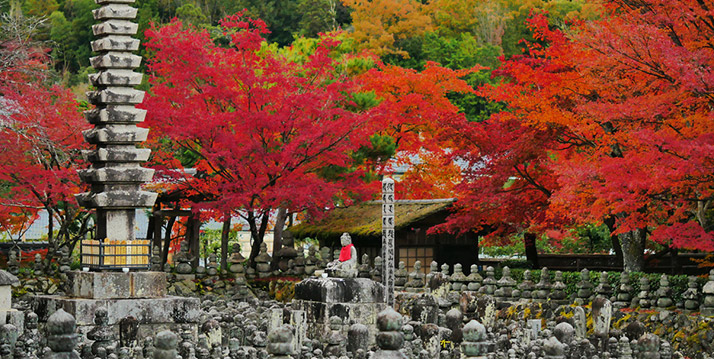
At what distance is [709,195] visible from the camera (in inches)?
738

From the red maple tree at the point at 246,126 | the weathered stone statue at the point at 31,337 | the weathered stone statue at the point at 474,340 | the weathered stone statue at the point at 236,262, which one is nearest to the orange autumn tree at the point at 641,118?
the red maple tree at the point at 246,126

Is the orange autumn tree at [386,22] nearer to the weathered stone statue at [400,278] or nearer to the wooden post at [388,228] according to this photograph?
the weathered stone statue at [400,278]

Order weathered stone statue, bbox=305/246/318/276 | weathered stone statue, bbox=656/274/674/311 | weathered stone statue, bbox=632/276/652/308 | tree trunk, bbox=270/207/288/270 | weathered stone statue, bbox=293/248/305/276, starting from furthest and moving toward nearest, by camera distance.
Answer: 1. tree trunk, bbox=270/207/288/270
2. weathered stone statue, bbox=293/248/305/276
3. weathered stone statue, bbox=305/246/318/276
4. weathered stone statue, bbox=632/276/652/308
5. weathered stone statue, bbox=656/274/674/311

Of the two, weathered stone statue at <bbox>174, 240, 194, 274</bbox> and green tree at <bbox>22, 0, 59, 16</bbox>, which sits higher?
green tree at <bbox>22, 0, 59, 16</bbox>

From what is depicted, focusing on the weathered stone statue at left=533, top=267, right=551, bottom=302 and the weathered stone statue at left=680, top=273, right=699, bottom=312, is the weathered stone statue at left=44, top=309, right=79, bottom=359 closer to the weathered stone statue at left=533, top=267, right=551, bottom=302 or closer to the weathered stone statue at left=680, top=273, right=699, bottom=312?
the weathered stone statue at left=680, top=273, right=699, bottom=312

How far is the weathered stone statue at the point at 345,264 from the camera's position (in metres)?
18.2

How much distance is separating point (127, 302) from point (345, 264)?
4.00m

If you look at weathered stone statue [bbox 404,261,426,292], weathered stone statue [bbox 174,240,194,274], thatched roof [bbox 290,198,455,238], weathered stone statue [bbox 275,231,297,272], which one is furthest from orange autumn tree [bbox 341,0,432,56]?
weathered stone statue [bbox 404,261,426,292]

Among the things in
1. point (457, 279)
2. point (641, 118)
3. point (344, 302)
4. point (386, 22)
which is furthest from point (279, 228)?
point (386, 22)

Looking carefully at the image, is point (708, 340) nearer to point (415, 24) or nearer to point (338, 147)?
point (338, 147)

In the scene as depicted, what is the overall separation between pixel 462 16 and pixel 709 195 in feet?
103

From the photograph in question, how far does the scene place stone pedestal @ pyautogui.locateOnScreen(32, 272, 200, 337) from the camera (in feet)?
55.5

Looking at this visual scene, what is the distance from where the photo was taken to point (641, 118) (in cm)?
1877

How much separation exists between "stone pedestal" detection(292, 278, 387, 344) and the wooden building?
9155mm
